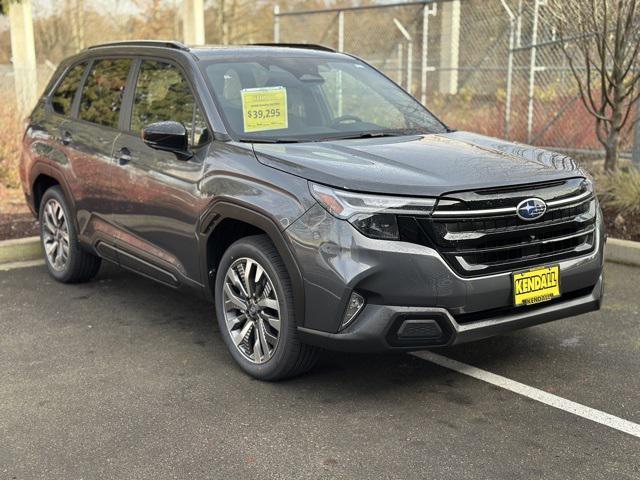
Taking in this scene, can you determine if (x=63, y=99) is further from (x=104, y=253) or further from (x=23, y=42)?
(x=23, y=42)

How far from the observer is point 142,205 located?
4.98m

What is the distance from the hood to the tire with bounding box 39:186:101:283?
7.80ft

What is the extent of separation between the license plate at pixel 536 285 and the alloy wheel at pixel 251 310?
1193mm

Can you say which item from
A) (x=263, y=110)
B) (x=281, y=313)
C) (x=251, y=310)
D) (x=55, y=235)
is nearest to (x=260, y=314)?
(x=251, y=310)

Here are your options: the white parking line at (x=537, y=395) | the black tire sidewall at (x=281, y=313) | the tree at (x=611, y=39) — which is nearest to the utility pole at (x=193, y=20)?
the tree at (x=611, y=39)

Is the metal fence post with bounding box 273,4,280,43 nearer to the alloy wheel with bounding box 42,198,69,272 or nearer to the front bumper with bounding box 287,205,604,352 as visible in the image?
the alloy wheel with bounding box 42,198,69,272

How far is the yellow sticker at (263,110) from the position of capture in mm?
4629

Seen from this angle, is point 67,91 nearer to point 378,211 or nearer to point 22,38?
point 378,211

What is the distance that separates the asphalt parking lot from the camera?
3346mm

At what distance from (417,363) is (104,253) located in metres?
2.39

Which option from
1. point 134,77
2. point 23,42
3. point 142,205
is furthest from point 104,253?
point 23,42

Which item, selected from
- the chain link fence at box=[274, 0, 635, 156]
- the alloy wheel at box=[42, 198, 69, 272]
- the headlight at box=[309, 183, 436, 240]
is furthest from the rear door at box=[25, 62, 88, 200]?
the chain link fence at box=[274, 0, 635, 156]

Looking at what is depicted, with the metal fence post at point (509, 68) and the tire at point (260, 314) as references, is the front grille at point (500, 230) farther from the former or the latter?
the metal fence post at point (509, 68)

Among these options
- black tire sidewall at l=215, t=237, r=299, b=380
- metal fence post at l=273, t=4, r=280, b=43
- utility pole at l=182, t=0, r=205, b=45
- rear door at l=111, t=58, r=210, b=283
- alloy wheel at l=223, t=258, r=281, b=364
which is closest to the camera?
black tire sidewall at l=215, t=237, r=299, b=380
